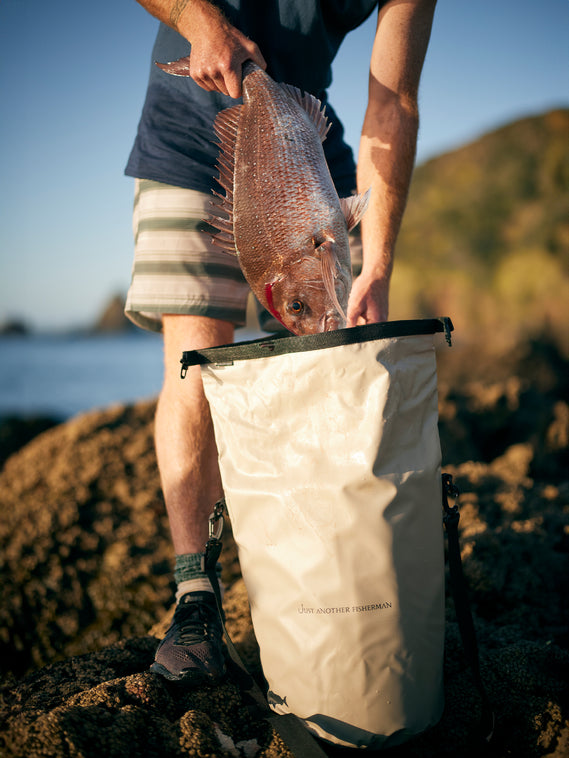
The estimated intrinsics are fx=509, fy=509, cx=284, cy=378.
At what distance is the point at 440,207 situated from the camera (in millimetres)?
74812

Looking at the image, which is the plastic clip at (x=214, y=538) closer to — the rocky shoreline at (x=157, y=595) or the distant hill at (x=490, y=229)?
the rocky shoreline at (x=157, y=595)

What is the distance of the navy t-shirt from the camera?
2.02m

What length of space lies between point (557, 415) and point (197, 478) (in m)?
3.90

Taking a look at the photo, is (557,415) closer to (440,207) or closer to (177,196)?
(177,196)

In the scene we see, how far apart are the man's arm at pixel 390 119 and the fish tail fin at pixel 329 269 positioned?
1.32 feet

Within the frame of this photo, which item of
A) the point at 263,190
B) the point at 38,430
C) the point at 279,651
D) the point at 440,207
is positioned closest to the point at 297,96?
the point at 263,190

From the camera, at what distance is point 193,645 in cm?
177

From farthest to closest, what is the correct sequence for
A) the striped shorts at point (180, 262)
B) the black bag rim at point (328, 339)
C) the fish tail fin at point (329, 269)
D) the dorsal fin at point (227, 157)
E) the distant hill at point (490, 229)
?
the distant hill at point (490, 229) < the striped shorts at point (180, 262) < the dorsal fin at point (227, 157) < the fish tail fin at point (329, 269) < the black bag rim at point (328, 339)

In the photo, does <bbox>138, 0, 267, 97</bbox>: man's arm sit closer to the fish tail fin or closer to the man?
the man

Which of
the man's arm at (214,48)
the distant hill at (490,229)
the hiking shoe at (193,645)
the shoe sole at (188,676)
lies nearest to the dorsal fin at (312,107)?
the man's arm at (214,48)

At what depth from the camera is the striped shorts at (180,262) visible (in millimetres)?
2115

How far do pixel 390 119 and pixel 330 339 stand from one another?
1.15 meters

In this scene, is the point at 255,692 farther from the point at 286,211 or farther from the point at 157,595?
the point at 286,211

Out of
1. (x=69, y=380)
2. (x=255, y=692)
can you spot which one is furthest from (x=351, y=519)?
(x=69, y=380)
